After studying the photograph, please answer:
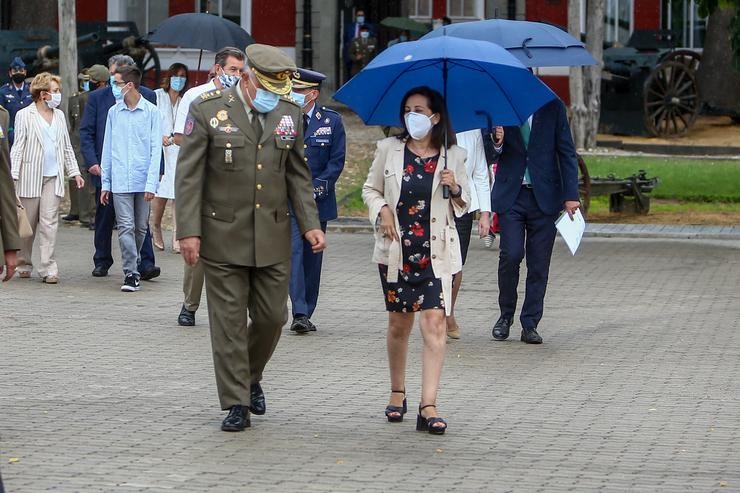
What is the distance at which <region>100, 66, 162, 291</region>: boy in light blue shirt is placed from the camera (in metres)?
12.8

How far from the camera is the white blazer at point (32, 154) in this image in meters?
13.5

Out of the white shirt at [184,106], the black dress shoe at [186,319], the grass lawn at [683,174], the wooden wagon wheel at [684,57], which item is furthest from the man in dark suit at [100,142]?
the wooden wagon wheel at [684,57]

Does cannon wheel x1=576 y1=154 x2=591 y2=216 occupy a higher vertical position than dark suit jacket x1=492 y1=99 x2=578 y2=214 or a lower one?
lower

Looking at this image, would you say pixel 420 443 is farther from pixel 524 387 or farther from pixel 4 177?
pixel 4 177

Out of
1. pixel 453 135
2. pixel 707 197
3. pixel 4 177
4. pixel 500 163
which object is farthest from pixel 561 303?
pixel 707 197

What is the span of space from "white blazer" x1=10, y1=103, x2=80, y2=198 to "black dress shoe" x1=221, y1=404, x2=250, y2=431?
6377mm

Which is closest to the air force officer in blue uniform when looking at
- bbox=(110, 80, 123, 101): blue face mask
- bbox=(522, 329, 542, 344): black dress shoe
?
bbox=(522, 329, 542, 344): black dress shoe

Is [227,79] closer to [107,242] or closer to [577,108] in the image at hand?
[107,242]

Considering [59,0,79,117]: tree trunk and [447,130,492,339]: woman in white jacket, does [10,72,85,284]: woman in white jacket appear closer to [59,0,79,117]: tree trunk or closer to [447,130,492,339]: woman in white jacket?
[447,130,492,339]: woman in white jacket

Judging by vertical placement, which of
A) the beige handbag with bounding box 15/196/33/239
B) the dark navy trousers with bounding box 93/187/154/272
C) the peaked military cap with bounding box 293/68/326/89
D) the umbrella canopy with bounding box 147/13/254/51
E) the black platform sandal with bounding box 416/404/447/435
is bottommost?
the black platform sandal with bounding box 416/404/447/435

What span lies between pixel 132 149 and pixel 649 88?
57.2 feet

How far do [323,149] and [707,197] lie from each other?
1112 centimetres

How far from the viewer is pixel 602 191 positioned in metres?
18.9

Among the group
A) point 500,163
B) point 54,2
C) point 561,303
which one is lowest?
point 561,303
